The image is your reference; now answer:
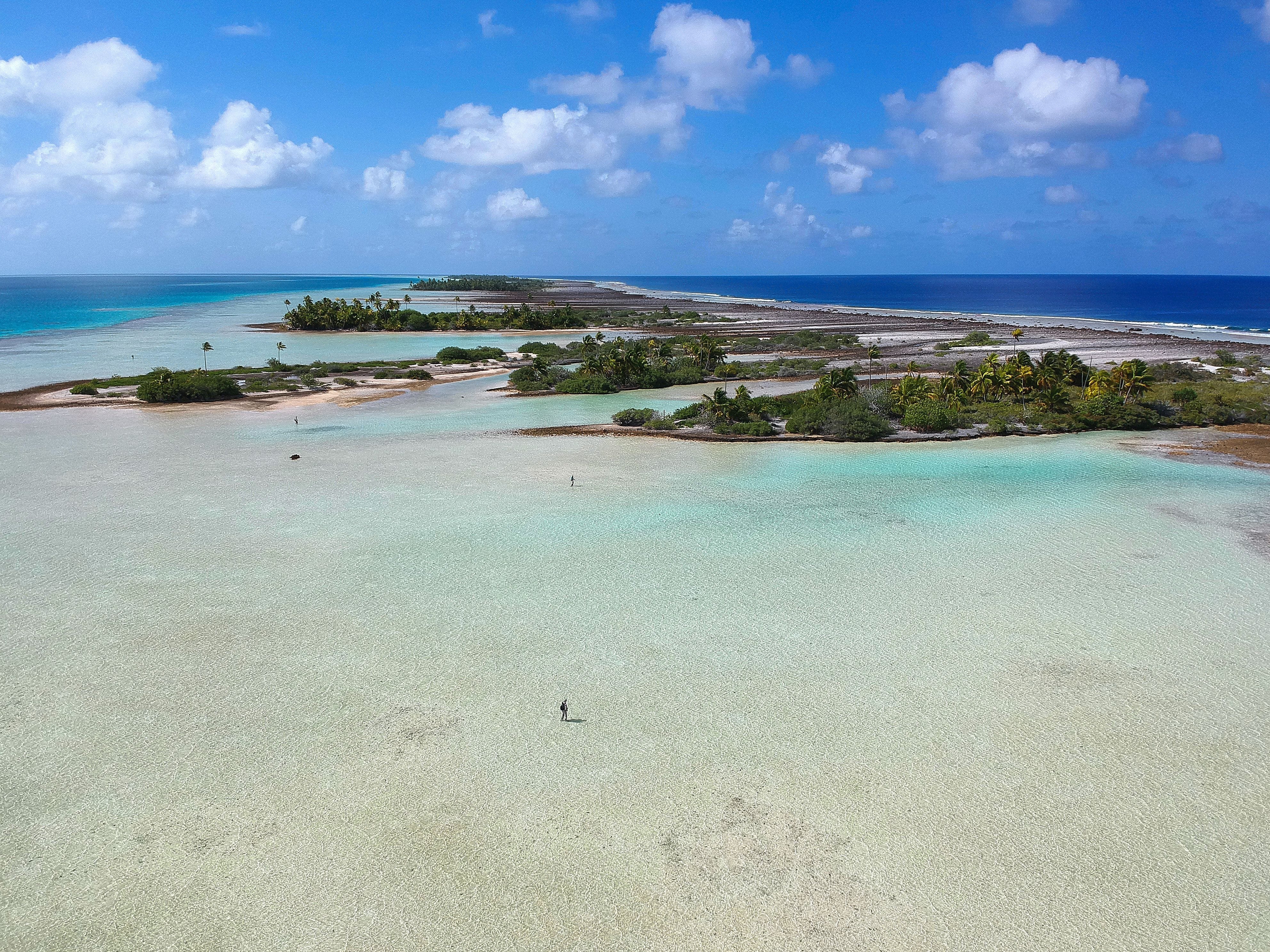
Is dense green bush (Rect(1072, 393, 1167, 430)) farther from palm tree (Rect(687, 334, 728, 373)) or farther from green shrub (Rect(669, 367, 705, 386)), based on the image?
palm tree (Rect(687, 334, 728, 373))

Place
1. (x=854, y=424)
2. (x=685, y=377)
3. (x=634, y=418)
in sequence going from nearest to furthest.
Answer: (x=854, y=424), (x=634, y=418), (x=685, y=377)

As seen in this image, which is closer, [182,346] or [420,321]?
[182,346]

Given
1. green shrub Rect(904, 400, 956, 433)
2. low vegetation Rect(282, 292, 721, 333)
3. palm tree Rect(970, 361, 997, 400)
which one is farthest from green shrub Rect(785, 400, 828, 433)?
low vegetation Rect(282, 292, 721, 333)

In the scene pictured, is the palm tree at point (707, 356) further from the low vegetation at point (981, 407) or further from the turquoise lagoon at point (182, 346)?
the turquoise lagoon at point (182, 346)

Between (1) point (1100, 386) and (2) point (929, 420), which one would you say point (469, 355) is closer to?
(2) point (929, 420)

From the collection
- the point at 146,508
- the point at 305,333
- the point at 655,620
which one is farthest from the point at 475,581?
the point at 305,333

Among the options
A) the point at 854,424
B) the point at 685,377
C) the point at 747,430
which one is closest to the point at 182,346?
the point at 685,377
